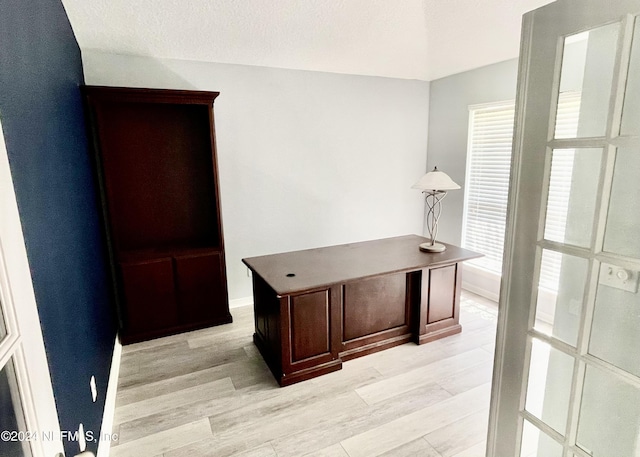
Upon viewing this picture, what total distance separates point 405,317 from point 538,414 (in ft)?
5.23

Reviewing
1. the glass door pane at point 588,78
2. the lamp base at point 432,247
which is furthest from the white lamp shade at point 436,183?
the glass door pane at point 588,78

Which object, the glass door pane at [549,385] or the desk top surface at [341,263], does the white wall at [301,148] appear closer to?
the desk top surface at [341,263]

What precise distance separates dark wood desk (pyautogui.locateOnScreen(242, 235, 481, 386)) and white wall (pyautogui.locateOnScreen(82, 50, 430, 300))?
907mm

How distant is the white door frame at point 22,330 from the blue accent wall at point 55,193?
10.0 inches

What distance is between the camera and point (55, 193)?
1.42 meters

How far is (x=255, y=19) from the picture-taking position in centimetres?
257

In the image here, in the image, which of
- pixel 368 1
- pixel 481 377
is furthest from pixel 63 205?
pixel 481 377

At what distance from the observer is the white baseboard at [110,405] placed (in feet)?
5.98

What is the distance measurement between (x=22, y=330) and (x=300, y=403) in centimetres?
184

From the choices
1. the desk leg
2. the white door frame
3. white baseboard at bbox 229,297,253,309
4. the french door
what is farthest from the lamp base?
the white door frame

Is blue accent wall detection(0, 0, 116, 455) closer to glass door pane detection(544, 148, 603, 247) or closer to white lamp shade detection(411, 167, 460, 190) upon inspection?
glass door pane detection(544, 148, 603, 247)

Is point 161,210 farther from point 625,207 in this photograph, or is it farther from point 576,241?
point 625,207

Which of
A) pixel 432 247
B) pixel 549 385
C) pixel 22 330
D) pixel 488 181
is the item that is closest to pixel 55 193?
pixel 22 330

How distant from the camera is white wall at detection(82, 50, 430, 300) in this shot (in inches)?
128
